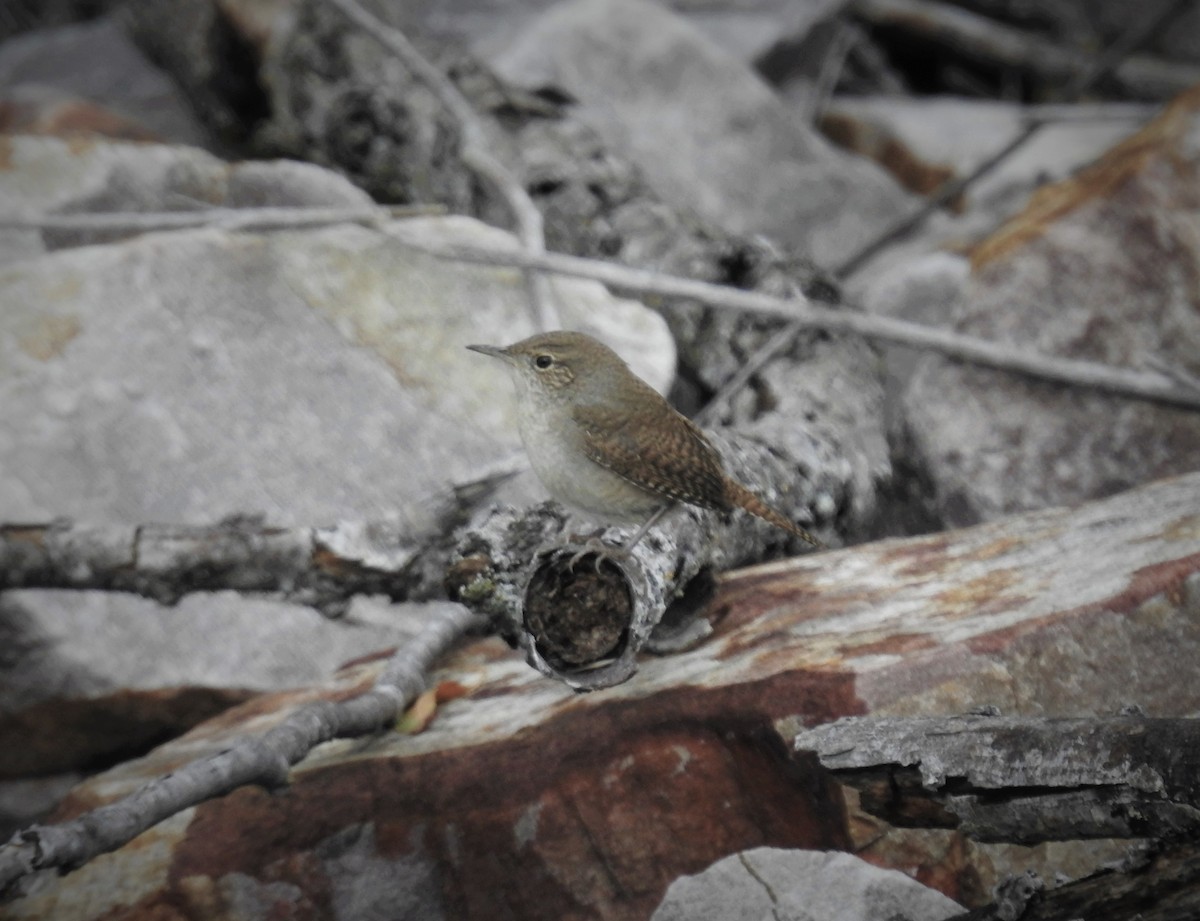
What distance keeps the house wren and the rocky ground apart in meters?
0.22

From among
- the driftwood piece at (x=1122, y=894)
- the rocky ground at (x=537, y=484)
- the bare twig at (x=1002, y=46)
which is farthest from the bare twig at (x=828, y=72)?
the driftwood piece at (x=1122, y=894)

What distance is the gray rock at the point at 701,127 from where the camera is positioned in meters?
6.29

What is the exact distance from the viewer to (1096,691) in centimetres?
241

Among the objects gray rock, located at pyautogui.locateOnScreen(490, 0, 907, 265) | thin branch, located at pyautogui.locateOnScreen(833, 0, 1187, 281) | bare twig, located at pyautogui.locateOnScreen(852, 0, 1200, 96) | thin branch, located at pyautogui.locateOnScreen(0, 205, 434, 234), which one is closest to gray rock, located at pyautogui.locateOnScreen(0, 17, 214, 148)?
gray rock, located at pyautogui.locateOnScreen(490, 0, 907, 265)

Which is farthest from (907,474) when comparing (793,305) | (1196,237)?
(1196,237)

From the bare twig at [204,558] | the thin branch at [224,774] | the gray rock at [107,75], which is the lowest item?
the thin branch at [224,774]

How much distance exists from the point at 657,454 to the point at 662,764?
28.1 inches

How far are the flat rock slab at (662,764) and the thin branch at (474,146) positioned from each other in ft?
6.46

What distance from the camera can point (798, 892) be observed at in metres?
2.30

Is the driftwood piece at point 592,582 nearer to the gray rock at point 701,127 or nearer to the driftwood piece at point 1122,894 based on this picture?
the driftwood piece at point 1122,894

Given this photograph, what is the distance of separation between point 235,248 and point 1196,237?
3728mm

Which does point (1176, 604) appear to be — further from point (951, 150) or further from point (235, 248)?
point (951, 150)

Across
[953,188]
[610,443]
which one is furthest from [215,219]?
[953,188]

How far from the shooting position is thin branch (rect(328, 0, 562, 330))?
4496 mm
